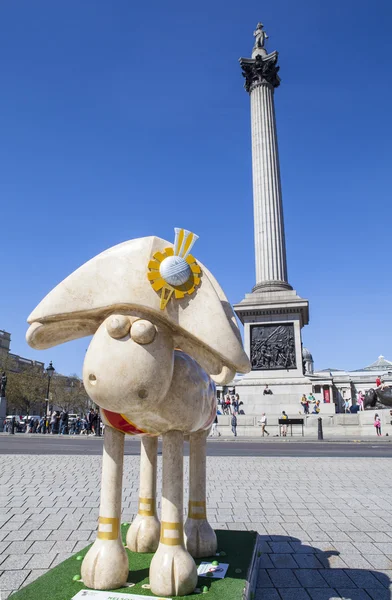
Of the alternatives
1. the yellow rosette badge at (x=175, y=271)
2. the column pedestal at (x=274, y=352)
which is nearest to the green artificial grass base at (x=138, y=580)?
the yellow rosette badge at (x=175, y=271)

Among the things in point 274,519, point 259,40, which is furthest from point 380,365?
point 274,519

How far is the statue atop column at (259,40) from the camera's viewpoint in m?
37.2

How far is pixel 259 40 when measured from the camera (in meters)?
38.1

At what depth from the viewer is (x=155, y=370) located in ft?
9.80

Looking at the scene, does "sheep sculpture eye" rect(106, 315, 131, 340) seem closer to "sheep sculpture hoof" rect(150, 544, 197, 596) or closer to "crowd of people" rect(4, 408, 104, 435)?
"sheep sculpture hoof" rect(150, 544, 197, 596)

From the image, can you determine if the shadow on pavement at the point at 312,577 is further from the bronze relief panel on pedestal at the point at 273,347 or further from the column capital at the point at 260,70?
the column capital at the point at 260,70

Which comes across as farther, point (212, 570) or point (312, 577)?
point (312, 577)

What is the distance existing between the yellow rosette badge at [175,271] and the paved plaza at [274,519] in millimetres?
2462

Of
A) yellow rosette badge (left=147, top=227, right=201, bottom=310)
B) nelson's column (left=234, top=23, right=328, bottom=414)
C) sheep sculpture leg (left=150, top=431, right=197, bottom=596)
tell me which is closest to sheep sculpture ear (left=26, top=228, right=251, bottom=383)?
yellow rosette badge (left=147, top=227, right=201, bottom=310)

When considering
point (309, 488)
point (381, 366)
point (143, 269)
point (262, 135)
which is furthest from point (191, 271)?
point (381, 366)

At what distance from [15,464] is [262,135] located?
2852 cm

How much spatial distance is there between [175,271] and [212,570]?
7.51 feet

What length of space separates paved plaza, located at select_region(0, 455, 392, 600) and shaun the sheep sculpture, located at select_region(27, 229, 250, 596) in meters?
1.00

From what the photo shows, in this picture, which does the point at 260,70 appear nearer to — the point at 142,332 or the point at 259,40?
the point at 259,40
